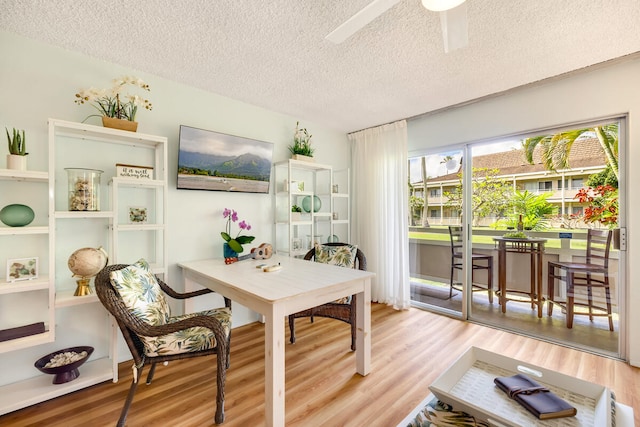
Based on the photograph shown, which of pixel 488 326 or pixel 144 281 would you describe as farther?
pixel 488 326

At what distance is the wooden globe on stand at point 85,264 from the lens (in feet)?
6.05

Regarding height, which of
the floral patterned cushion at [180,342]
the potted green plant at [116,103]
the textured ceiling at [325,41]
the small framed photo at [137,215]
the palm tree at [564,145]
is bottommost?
the floral patterned cushion at [180,342]

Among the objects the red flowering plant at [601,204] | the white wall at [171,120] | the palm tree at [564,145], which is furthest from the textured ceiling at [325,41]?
the red flowering plant at [601,204]

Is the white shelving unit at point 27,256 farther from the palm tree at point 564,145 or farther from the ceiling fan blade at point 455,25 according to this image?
the palm tree at point 564,145

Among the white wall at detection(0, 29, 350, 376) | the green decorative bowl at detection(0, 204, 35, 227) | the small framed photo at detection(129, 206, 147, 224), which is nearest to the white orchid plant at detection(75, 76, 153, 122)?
the white wall at detection(0, 29, 350, 376)

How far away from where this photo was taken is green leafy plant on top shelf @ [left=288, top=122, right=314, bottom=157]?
134 inches

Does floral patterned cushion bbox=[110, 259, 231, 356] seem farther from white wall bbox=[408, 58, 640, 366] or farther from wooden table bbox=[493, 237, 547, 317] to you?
white wall bbox=[408, 58, 640, 366]

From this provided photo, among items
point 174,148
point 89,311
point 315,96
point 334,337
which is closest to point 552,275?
point 334,337

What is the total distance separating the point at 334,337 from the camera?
9.09 ft

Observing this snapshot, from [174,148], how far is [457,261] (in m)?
3.39

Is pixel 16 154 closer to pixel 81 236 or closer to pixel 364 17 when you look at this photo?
pixel 81 236

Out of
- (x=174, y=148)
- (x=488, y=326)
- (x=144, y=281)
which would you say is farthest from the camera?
(x=488, y=326)

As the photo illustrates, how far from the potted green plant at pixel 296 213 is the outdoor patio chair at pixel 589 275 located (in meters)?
2.69

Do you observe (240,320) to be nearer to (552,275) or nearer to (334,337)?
(334,337)
